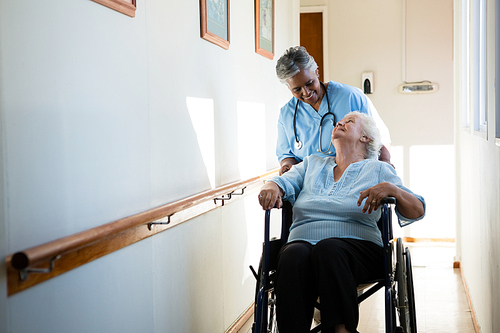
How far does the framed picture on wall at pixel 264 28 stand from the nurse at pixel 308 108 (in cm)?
84

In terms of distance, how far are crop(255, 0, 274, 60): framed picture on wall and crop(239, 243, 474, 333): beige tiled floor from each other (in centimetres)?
178

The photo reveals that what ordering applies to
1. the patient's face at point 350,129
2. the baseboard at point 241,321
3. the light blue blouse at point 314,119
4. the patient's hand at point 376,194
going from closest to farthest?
the patient's hand at point 376,194 < the patient's face at point 350,129 < the light blue blouse at point 314,119 < the baseboard at point 241,321

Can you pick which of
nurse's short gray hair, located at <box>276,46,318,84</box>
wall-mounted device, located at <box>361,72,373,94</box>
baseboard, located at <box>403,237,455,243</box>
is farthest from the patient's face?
baseboard, located at <box>403,237,455,243</box>

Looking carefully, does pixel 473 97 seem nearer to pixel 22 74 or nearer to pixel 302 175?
pixel 302 175

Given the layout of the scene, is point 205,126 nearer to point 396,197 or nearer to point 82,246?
point 396,197

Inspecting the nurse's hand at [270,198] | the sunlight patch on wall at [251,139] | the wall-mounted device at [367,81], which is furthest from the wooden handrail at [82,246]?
the wall-mounted device at [367,81]

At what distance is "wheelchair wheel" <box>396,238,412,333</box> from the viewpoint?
1793mm

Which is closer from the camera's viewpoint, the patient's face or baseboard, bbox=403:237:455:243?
the patient's face

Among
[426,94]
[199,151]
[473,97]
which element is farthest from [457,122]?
[199,151]

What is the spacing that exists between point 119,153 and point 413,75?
4.18 metres

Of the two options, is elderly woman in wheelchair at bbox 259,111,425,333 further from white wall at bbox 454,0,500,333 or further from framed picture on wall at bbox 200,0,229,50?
framed picture on wall at bbox 200,0,229,50

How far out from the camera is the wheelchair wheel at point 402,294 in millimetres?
1793

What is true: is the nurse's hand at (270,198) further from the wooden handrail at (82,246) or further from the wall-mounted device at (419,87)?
the wall-mounted device at (419,87)

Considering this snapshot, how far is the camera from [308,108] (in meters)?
2.67
